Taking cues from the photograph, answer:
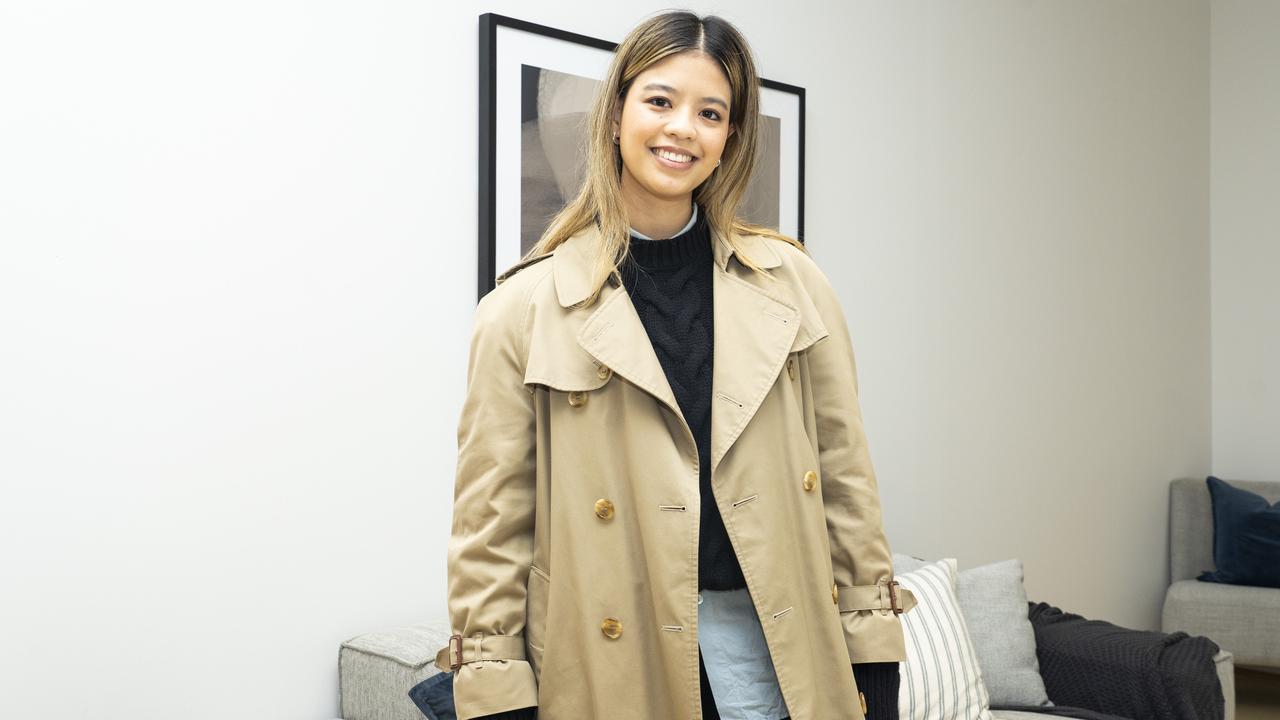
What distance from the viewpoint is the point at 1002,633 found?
9.45ft

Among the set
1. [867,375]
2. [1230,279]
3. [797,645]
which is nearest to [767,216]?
[867,375]

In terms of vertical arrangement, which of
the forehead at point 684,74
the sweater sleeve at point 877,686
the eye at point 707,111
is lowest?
the sweater sleeve at point 877,686

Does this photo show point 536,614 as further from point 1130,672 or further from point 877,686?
point 1130,672

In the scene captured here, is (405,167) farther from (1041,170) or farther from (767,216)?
(1041,170)

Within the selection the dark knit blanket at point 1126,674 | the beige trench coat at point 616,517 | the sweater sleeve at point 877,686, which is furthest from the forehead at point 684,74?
the dark knit blanket at point 1126,674

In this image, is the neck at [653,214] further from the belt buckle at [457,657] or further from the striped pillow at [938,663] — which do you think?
the striped pillow at [938,663]

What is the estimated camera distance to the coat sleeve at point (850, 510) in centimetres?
145

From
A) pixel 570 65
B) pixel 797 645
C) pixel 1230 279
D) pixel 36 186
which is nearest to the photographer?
pixel 797 645

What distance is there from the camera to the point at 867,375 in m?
3.30

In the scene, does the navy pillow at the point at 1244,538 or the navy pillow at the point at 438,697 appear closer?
the navy pillow at the point at 438,697

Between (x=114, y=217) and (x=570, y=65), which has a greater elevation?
(x=570, y=65)

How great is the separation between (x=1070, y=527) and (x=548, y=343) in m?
3.16

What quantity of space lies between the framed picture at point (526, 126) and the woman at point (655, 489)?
998 millimetres

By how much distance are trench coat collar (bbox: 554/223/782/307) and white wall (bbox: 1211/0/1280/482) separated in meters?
3.99
